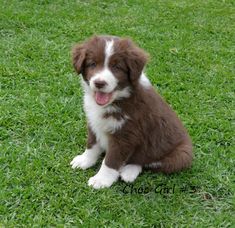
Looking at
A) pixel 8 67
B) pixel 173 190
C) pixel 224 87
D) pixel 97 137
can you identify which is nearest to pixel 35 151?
pixel 97 137

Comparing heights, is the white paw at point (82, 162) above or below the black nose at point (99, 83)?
below

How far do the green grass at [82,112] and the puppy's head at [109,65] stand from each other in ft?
3.16

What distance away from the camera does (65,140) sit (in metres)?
4.97

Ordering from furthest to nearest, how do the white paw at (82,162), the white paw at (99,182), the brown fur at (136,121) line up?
1. the white paw at (82,162)
2. the white paw at (99,182)
3. the brown fur at (136,121)

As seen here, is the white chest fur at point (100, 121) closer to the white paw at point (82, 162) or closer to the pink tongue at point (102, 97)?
the pink tongue at point (102, 97)

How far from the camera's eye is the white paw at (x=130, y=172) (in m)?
4.43

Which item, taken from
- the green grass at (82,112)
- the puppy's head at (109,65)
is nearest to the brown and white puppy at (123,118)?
the puppy's head at (109,65)

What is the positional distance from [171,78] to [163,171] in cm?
207

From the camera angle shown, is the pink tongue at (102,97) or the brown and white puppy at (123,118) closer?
the brown and white puppy at (123,118)

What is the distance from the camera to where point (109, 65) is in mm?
3910

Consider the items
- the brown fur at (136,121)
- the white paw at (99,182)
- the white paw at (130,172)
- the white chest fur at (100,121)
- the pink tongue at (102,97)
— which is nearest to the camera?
the brown fur at (136,121)

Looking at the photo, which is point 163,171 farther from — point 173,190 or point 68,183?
point 68,183

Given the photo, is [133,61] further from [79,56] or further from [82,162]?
[82,162]

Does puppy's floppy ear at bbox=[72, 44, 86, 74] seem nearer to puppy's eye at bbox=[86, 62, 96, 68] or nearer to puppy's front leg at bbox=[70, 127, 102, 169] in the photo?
puppy's eye at bbox=[86, 62, 96, 68]
